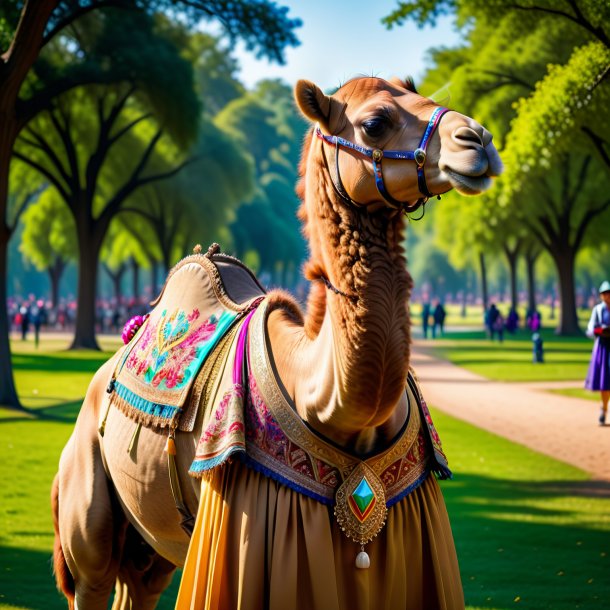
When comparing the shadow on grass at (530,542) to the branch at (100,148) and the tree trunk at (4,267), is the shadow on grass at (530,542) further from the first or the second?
the branch at (100,148)

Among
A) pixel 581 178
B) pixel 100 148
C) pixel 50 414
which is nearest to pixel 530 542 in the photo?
pixel 50 414

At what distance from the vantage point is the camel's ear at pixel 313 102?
10.3 ft

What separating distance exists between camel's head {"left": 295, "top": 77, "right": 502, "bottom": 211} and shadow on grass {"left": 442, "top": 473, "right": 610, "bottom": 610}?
14.1ft

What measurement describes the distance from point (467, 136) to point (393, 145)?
1.03 ft

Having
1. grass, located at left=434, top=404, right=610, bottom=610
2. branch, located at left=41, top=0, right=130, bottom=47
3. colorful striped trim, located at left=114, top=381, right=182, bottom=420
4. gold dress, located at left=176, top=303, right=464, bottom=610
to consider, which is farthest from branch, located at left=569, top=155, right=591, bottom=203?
gold dress, located at left=176, top=303, right=464, bottom=610

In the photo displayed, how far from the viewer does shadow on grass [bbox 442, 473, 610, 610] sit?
21.6ft

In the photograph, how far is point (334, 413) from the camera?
321 centimetres

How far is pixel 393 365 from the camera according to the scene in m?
3.08

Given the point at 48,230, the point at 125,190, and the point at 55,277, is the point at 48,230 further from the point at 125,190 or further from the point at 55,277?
the point at 125,190

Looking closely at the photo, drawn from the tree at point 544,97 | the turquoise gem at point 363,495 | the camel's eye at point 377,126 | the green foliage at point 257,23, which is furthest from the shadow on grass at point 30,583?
the green foliage at point 257,23

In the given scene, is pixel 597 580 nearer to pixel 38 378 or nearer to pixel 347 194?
pixel 347 194

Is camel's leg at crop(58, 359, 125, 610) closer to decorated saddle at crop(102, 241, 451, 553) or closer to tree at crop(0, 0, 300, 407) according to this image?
decorated saddle at crop(102, 241, 451, 553)

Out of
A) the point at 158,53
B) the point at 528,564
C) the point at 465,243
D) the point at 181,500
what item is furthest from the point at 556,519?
the point at 465,243

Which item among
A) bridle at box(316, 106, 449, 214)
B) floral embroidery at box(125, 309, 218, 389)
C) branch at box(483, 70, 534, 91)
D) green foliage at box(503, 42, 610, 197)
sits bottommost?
floral embroidery at box(125, 309, 218, 389)
